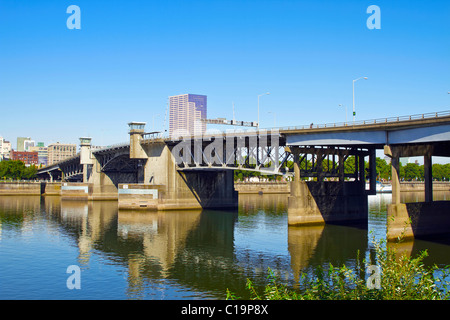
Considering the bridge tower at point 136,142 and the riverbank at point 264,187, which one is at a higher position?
the bridge tower at point 136,142

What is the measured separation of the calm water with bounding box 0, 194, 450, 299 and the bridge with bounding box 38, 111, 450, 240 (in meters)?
4.13

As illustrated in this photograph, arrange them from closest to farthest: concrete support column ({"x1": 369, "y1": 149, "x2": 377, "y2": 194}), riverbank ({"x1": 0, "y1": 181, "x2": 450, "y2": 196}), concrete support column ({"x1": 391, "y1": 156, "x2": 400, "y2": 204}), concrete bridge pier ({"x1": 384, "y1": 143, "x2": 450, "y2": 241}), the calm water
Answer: the calm water
concrete bridge pier ({"x1": 384, "y1": 143, "x2": 450, "y2": 241})
concrete support column ({"x1": 391, "y1": 156, "x2": 400, "y2": 204})
concrete support column ({"x1": 369, "y1": 149, "x2": 377, "y2": 194})
riverbank ({"x1": 0, "y1": 181, "x2": 450, "y2": 196})

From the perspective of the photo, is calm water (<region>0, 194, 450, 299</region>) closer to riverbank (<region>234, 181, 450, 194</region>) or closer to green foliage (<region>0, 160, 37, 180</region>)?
riverbank (<region>234, 181, 450, 194</region>)

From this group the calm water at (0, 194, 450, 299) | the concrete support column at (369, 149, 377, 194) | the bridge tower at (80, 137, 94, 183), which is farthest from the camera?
the bridge tower at (80, 137, 94, 183)

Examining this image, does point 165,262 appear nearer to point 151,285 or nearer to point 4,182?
point 151,285

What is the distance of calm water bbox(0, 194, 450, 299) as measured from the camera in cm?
2917

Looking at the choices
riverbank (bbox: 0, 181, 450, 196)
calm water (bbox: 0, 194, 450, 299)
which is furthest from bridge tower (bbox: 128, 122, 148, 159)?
riverbank (bbox: 0, 181, 450, 196)

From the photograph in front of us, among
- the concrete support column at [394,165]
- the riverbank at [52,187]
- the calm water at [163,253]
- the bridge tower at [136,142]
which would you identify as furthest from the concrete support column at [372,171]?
the riverbank at [52,187]

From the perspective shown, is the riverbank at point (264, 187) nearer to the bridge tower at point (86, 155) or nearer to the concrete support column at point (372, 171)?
the bridge tower at point (86, 155)

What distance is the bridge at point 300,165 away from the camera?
48.5 metres

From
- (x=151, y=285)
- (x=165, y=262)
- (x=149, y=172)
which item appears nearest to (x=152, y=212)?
(x=149, y=172)

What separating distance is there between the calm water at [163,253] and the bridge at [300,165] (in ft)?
13.5

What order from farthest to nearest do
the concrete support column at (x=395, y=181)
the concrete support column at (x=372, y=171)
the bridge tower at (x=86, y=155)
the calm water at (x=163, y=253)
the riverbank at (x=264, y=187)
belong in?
the riverbank at (x=264, y=187) < the bridge tower at (x=86, y=155) < the concrete support column at (x=372, y=171) < the concrete support column at (x=395, y=181) < the calm water at (x=163, y=253)
